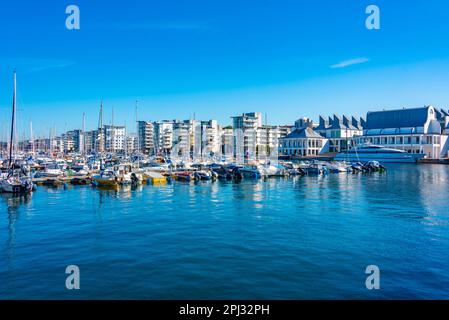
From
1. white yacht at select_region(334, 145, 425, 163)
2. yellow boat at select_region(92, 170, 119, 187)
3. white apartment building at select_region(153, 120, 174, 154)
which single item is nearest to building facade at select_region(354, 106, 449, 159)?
white yacht at select_region(334, 145, 425, 163)

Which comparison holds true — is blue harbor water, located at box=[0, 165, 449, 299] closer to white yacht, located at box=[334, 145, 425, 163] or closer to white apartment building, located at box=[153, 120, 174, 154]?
white yacht, located at box=[334, 145, 425, 163]

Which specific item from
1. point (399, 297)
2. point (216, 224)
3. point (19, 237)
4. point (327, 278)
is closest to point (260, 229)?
Answer: point (216, 224)

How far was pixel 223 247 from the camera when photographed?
20609 mm

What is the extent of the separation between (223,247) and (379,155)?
368 ft

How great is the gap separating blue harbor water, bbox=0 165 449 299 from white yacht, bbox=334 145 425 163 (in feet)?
283

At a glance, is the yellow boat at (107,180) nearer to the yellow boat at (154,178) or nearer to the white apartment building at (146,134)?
the yellow boat at (154,178)

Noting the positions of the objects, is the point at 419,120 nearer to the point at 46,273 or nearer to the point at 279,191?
the point at 279,191

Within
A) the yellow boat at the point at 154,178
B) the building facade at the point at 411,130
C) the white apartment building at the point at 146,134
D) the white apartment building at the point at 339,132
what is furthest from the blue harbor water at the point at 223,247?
the white apartment building at the point at 146,134

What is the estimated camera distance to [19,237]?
75.2 feet

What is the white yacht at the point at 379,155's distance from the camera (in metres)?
116

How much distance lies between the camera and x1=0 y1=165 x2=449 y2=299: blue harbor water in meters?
14.9

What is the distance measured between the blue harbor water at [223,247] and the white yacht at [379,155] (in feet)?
A: 283

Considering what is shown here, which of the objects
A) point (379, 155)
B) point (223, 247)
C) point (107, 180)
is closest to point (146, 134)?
point (379, 155)

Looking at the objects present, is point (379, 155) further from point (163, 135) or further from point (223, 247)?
point (223, 247)
